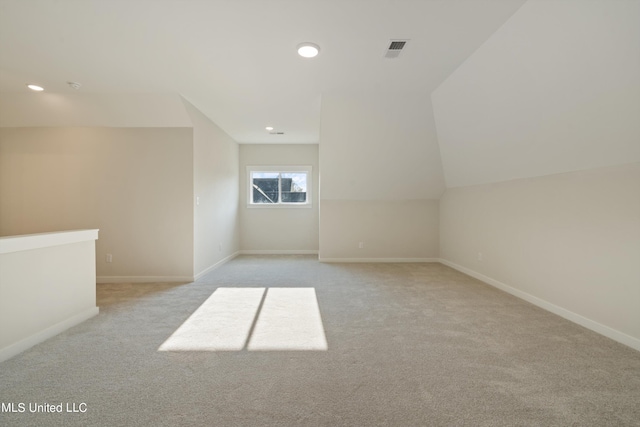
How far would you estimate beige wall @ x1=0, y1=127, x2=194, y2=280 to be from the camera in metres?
4.20

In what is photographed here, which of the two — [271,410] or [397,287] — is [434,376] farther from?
[397,287]

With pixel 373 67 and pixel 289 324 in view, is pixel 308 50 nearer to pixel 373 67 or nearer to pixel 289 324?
pixel 373 67

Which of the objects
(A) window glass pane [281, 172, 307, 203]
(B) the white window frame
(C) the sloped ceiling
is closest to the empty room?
(C) the sloped ceiling

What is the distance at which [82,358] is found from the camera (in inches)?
82.2

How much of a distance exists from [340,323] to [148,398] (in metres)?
1.60

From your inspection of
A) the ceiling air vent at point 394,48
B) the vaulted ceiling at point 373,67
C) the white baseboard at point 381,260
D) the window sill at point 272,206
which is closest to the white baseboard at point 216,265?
the window sill at point 272,206

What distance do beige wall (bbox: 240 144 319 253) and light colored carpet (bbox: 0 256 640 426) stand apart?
393 cm

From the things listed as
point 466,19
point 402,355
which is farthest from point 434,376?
point 466,19

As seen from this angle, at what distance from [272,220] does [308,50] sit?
4.73m

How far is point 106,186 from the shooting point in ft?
13.8

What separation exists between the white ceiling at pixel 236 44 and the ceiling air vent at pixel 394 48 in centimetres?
7

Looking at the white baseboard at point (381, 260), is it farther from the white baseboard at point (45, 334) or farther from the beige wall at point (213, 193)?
the white baseboard at point (45, 334)

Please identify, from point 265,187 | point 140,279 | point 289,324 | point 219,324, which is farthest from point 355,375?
point 265,187

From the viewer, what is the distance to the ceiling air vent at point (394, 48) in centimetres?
258
